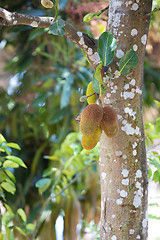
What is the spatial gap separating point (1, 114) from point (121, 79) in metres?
0.95

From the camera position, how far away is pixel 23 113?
121cm

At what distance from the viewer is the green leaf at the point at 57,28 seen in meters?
0.32

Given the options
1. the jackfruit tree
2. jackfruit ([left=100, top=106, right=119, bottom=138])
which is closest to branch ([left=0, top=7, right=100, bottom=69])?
the jackfruit tree

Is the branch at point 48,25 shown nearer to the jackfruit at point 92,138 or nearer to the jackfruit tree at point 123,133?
the jackfruit tree at point 123,133

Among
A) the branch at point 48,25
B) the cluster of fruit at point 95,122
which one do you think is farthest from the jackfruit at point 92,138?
the branch at point 48,25

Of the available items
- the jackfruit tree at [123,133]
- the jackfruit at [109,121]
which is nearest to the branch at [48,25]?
the jackfruit tree at [123,133]

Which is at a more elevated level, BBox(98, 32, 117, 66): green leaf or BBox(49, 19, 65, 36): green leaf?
BBox(49, 19, 65, 36): green leaf

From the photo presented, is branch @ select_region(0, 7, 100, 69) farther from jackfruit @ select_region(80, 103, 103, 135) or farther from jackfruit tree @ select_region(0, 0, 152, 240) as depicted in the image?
jackfruit @ select_region(80, 103, 103, 135)

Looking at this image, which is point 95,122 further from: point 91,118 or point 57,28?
point 57,28

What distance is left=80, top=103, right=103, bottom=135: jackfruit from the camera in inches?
11.4

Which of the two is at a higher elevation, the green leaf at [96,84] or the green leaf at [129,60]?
the green leaf at [129,60]

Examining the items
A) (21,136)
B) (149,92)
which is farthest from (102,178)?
(149,92)

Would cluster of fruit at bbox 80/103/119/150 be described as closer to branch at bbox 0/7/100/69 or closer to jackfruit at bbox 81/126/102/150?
jackfruit at bbox 81/126/102/150

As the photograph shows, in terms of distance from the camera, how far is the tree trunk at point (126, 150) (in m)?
0.36
